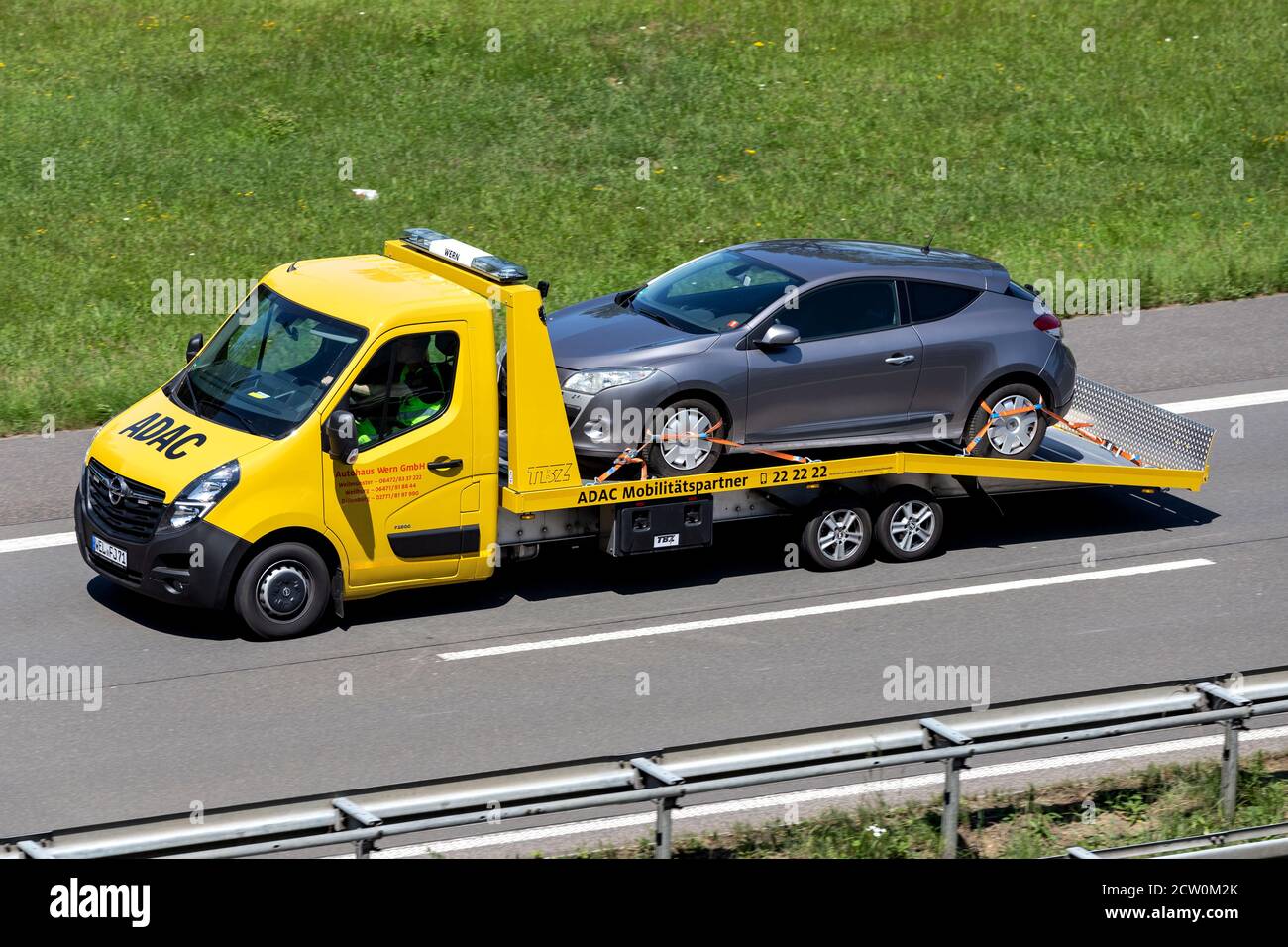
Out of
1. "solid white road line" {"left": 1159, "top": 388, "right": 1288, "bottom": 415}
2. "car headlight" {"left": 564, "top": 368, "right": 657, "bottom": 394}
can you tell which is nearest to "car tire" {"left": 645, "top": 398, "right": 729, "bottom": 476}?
"car headlight" {"left": 564, "top": 368, "right": 657, "bottom": 394}

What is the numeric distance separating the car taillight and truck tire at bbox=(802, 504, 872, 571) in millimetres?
1936

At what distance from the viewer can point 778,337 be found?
11.4m

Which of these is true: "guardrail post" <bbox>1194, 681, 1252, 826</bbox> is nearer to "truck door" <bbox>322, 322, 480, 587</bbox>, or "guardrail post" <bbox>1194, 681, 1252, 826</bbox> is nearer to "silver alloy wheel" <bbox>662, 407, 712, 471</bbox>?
"silver alloy wheel" <bbox>662, 407, 712, 471</bbox>

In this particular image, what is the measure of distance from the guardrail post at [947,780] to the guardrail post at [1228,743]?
4.35ft

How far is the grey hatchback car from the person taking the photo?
1123cm

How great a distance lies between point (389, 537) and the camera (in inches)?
419

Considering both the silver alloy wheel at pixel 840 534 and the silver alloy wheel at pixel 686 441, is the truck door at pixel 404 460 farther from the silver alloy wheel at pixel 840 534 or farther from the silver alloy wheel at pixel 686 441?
the silver alloy wheel at pixel 840 534

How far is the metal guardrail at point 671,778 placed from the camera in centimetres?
639

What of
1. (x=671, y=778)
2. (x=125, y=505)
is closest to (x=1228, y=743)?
(x=671, y=778)

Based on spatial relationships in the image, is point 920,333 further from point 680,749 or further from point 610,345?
point 680,749

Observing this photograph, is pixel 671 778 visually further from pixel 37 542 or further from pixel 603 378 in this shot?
pixel 37 542

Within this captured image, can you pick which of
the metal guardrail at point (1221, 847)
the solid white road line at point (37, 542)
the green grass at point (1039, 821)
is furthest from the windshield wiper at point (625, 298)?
the metal guardrail at point (1221, 847)
